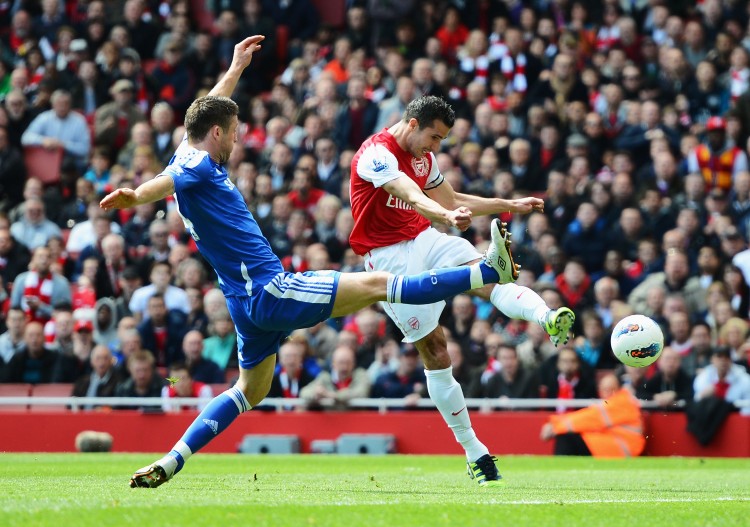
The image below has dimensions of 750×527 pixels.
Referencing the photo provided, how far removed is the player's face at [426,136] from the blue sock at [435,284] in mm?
1787

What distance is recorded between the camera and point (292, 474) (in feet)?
36.1

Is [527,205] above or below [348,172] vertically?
above

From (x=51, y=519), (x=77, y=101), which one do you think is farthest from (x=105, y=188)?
(x=51, y=519)

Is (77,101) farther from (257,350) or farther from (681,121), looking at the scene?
(257,350)

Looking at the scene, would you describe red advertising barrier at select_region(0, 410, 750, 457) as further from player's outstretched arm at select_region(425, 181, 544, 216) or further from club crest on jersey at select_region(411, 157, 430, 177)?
club crest on jersey at select_region(411, 157, 430, 177)

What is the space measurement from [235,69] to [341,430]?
7.20 metres

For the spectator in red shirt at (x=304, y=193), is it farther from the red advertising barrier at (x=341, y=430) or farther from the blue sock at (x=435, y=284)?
the blue sock at (x=435, y=284)

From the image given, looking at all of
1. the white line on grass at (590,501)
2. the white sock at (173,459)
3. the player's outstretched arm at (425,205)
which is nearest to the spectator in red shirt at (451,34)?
the player's outstretched arm at (425,205)

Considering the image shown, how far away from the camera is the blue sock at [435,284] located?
807 cm

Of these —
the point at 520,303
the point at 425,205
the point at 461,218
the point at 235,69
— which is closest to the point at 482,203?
the point at 520,303

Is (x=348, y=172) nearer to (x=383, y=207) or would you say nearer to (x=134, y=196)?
(x=383, y=207)

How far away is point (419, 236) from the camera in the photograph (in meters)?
9.96

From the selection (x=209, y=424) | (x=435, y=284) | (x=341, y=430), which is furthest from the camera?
(x=341, y=430)

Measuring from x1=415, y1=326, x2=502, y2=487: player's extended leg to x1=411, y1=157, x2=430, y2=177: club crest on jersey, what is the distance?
123cm
